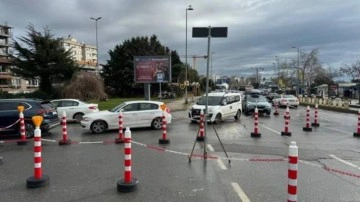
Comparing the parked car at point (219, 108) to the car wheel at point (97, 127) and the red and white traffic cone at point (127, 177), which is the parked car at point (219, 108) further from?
the red and white traffic cone at point (127, 177)

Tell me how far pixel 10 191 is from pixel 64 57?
42.1 meters

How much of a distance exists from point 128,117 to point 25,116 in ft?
14.5

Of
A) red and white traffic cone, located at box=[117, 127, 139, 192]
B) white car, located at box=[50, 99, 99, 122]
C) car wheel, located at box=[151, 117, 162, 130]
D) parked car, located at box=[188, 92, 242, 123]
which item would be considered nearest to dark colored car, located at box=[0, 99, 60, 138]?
car wheel, located at box=[151, 117, 162, 130]

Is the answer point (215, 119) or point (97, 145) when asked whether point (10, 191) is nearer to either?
point (97, 145)

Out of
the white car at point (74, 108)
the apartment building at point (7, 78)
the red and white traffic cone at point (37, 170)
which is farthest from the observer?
the apartment building at point (7, 78)

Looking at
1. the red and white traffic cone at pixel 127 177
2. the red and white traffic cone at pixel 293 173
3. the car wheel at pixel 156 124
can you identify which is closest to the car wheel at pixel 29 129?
the car wheel at pixel 156 124

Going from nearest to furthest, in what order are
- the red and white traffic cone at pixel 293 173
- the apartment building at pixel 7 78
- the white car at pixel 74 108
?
the red and white traffic cone at pixel 293 173 → the white car at pixel 74 108 → the apartment building at pixel 7 78

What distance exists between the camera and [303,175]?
28.0 ft

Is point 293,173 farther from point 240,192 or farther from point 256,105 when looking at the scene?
point 256,105

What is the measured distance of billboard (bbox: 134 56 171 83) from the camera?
115 feet

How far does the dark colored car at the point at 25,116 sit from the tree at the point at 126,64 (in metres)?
47.7

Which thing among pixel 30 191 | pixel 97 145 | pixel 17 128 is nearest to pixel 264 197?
pixel 30 191

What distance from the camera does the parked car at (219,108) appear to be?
71.9 ft

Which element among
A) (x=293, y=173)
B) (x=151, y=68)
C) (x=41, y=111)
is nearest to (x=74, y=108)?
(x=41, y=111)
